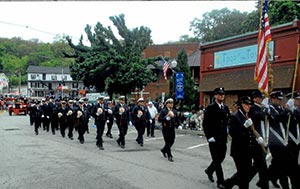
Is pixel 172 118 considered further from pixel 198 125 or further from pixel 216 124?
pixel 198 125

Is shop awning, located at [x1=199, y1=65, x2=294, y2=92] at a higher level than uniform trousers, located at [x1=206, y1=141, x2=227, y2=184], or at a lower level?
higher

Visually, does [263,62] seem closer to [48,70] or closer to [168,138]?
[168,138]

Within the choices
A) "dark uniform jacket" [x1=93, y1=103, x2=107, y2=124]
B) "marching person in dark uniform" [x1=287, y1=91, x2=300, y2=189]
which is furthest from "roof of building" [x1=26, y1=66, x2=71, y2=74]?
"marching person in dark uniform" [x1=287, y1=91, x2=300, y2=189]

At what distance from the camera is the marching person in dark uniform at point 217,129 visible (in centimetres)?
788

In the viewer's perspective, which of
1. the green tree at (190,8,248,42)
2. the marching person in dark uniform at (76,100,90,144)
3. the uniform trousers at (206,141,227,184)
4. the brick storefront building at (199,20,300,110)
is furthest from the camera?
the green tree at (190,8,248,42)

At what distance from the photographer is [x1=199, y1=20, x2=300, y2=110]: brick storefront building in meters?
21.0

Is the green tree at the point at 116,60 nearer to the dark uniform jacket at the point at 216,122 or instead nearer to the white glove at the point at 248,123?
the dark uniform jacket at the point at 216,122

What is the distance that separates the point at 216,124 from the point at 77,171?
353cm

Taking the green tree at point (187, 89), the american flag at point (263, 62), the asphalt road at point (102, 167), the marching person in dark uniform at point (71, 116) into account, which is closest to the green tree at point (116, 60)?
the green tree at point (187, 89)

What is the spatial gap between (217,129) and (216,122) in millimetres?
156

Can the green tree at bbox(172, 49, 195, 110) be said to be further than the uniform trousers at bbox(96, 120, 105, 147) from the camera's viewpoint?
Yes

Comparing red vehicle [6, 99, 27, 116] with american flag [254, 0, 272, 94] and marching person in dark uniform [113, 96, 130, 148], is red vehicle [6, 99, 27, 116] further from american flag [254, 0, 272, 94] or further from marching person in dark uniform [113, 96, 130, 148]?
american flag [254, 0, 272, 94]

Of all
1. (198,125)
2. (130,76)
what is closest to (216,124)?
(198,125)

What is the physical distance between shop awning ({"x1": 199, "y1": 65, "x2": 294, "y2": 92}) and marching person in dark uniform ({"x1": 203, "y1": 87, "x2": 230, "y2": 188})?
13.6 metres
